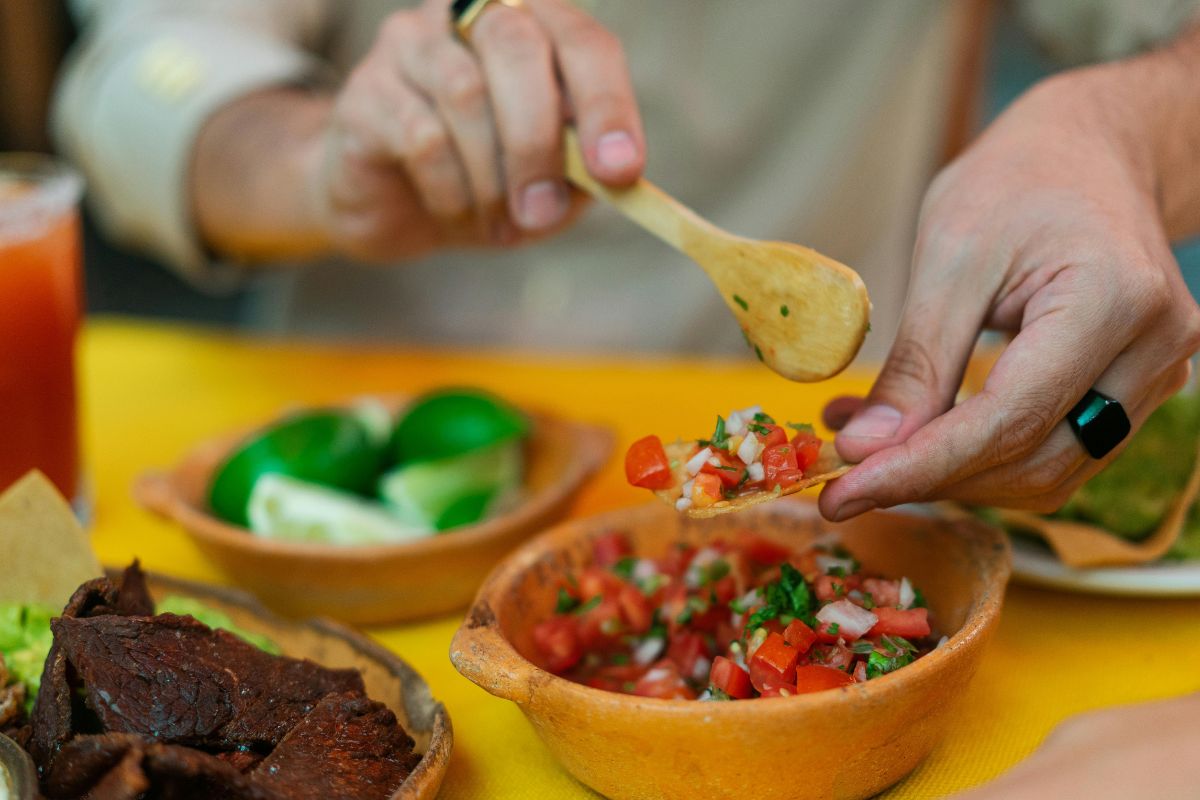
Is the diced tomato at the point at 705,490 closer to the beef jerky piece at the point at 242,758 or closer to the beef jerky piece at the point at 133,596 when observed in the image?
the beef jerky piece at the point at 242,758

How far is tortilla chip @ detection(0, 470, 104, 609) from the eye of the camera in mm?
1431

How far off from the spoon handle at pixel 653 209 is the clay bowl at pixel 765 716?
1.48 ft

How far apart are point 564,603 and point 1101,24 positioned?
5.31 ft

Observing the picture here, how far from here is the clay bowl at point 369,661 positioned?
1.11 m

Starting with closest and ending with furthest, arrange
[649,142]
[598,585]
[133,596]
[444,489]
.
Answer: [133,596], [598,585], [444,489], [649,142]

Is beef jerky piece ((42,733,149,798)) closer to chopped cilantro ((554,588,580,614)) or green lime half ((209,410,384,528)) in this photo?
chopped cilantro ((554,588,580,614))

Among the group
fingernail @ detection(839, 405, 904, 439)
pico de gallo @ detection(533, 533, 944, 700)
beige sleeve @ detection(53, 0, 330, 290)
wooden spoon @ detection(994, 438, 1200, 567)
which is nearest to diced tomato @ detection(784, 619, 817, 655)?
pico de gallo @ detection(533, 533, 944, 700)

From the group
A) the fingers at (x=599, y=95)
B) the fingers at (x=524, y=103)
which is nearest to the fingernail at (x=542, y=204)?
the fingers at (x=524, y=103)

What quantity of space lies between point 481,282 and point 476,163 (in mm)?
1226

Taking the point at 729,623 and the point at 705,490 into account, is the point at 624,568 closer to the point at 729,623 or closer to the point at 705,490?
the point at 729,623

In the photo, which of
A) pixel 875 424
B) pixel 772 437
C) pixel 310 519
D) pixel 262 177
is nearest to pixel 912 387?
pixel 875 424

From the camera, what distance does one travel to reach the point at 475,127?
61.6 inches

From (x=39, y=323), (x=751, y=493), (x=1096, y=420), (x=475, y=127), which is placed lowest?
(x=39, y=323)

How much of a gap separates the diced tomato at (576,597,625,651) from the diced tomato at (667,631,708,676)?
2.7 inches
